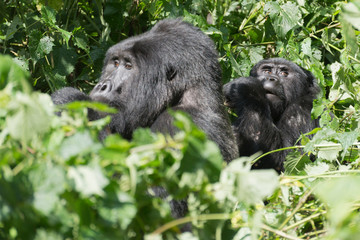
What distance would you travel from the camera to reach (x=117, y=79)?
3248 mm

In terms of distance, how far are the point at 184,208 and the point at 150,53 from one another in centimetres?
92

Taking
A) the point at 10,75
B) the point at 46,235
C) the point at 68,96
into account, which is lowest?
the point at 68,96

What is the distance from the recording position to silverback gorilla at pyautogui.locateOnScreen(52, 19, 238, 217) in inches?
123

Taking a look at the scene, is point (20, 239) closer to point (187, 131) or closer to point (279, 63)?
point (187, 131)

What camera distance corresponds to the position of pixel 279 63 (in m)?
5.11

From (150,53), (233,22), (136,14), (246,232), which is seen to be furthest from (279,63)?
(246,232)

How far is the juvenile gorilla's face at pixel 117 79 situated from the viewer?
3.15 metres

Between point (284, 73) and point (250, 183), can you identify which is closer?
point (250, 183)

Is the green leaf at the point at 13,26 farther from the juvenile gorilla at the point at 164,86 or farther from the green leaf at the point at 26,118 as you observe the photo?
the green leaf at the point at 26,118

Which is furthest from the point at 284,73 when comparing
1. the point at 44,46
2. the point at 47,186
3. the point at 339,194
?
the point at 47,186

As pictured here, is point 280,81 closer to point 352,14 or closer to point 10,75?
point 352,14

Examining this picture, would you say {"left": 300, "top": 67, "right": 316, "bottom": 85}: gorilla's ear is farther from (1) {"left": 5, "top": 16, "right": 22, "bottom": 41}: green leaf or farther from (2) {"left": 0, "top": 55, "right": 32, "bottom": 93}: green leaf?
(2) {"left": 0, "top": 55, "right": 32, "bottom": 93}: green leaf

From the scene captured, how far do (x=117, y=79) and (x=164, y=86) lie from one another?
10.8 inches

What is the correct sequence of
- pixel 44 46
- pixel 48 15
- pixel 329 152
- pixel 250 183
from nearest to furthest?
pixel 250 183 < pixel 329 152 < pixel 48 15 < pixel 44 46
